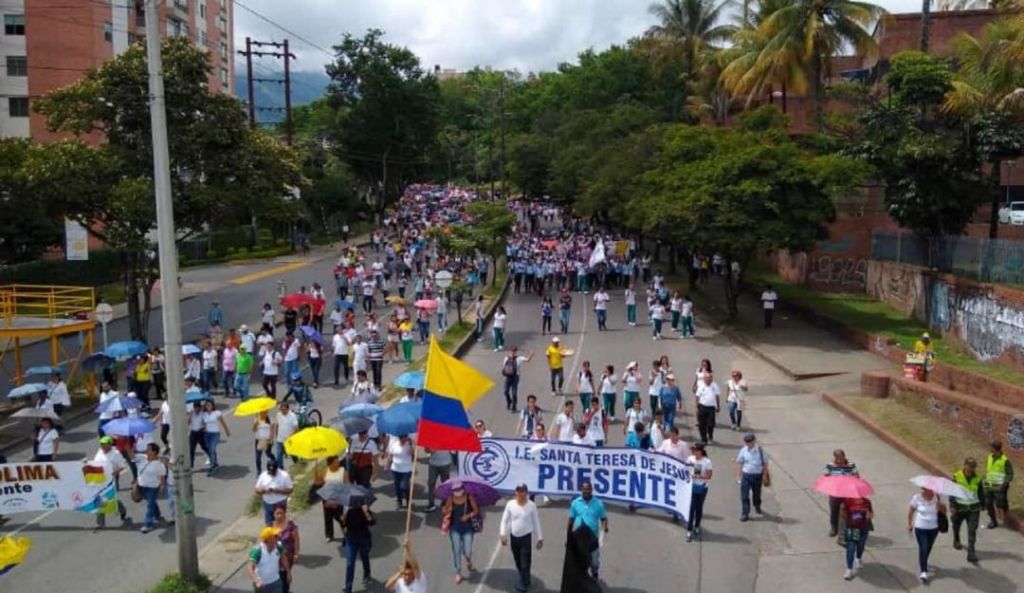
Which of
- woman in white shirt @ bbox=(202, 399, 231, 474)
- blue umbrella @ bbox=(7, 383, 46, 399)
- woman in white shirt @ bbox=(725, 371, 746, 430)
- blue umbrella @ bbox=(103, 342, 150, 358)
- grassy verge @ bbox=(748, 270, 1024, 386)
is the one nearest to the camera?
woman in white shirt @ bbox=(202, 399, 231, 474)

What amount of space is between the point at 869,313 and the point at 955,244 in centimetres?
434

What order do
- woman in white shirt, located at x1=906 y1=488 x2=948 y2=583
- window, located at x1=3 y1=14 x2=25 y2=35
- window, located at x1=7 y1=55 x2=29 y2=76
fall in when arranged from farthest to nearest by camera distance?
window, located at x1=7 y1=55 x2=29 y2=76, window, located at x1=3 y1=14 x2=25 y2=35, woman in white shirt, located at x1=906 y1=488 x2=948 y2=583

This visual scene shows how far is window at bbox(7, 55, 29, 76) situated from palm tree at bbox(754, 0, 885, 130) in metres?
41.5

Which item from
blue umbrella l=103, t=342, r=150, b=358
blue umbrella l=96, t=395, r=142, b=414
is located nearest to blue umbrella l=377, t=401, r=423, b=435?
blue umbrella l=96, t=395, r=142, b=414

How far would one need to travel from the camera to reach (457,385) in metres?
12.2

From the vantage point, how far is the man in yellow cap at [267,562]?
10.6 meters

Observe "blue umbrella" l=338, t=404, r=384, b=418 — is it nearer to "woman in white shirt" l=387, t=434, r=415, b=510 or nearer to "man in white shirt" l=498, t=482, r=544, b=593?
"woman in white shirt" l=387, t=434, r=415, b=510

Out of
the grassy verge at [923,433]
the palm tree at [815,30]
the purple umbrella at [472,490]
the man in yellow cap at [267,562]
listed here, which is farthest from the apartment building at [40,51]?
the man in yellow cap at [267,562]

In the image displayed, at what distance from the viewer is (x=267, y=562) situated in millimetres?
10719

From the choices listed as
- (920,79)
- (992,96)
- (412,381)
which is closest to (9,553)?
(412,381)

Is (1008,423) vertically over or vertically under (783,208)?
under

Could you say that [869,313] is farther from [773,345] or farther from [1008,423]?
[1008,423]

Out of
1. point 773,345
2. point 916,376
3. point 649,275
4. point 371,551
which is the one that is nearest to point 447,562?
point 371,551

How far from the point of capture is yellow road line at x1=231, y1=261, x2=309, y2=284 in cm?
4875
